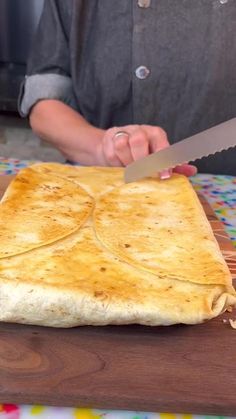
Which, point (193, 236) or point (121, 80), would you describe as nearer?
point (193, 236)

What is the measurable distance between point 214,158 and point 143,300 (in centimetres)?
67

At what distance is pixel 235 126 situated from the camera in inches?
26.6

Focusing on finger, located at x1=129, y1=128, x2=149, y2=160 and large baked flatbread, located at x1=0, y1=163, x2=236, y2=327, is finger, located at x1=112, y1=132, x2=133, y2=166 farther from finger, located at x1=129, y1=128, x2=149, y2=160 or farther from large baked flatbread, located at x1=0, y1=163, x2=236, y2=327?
large baked flatbread, located at x1=0, y1=163, x2=236, y2=327

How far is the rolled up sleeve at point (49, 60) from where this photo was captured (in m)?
1.16

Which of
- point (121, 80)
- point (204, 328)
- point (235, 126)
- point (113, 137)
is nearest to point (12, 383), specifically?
point (204, 328)

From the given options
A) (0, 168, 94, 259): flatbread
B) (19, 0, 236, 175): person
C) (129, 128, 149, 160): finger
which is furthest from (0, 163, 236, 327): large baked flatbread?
(19, 0, 236, 175): person

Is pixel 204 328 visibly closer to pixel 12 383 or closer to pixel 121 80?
pixel 12 383

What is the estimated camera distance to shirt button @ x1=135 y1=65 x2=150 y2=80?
1123mm

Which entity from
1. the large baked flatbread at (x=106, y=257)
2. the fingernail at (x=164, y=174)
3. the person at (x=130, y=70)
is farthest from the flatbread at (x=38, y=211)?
the person at (x=130, y=70)

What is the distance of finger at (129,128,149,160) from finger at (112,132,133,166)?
12 mm

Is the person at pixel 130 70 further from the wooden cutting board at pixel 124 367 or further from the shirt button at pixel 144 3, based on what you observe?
the wooden cutting board at pixel 124 367

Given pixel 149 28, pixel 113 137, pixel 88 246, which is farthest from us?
pixel 149 28

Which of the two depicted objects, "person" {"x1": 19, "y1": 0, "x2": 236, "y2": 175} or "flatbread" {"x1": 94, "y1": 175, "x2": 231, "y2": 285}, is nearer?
"flatbread" {"x1": 94, "y1": 175, "x2": 231, "y2": 285}

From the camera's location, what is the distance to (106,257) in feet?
2.03
